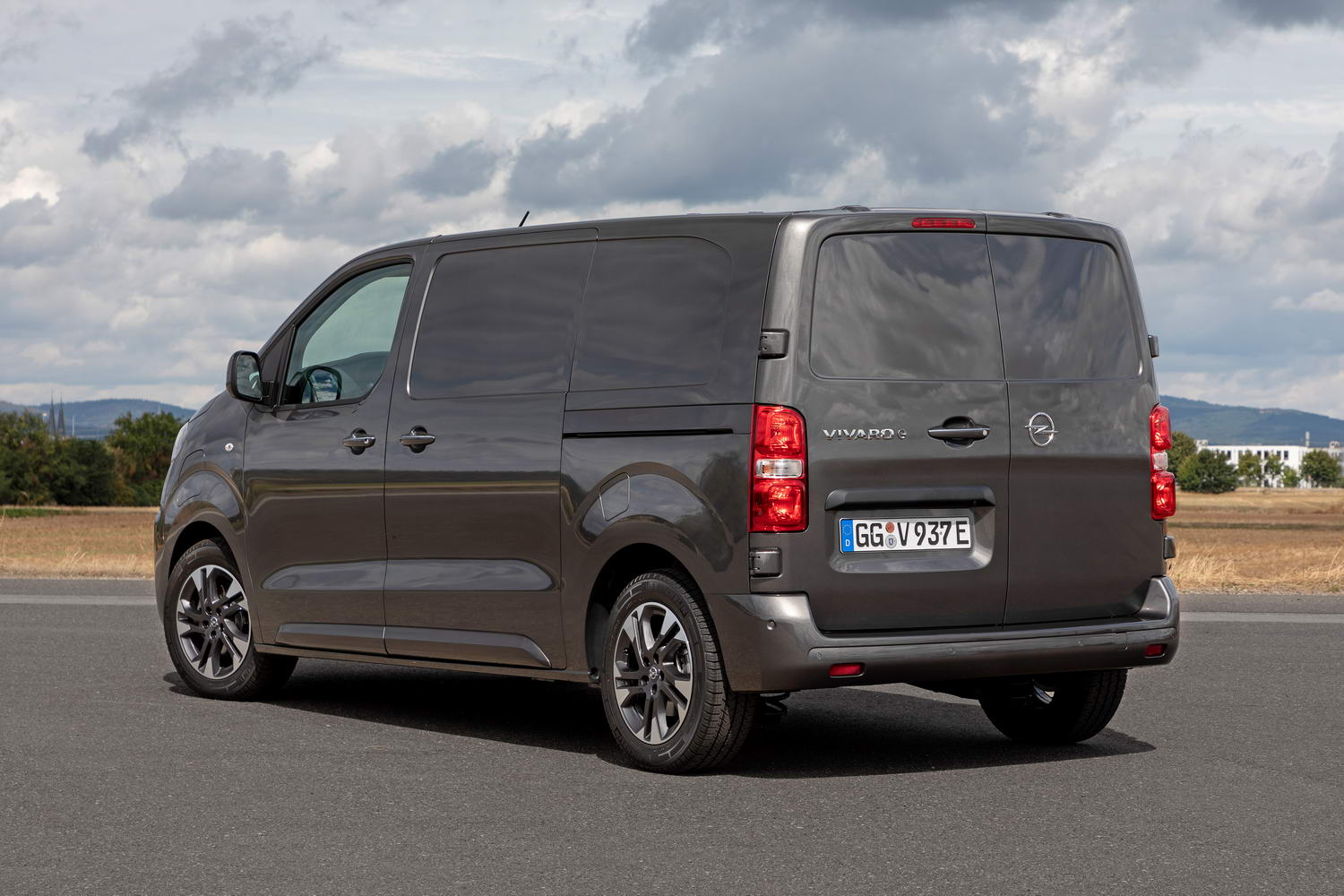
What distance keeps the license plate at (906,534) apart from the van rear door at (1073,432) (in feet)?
0.77

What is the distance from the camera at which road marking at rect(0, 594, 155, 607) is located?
15570mm

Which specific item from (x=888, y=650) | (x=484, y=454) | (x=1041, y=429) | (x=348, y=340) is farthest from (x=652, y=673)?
(x=348, y=340)

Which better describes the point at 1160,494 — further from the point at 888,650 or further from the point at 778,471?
the point at 778,471

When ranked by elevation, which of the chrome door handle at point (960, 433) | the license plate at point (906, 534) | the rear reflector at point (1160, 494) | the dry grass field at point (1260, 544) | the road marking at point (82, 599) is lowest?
the dry grass field at point (1260, 544)

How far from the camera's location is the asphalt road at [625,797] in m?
5.19

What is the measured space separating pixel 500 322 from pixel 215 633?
2635 millimetres

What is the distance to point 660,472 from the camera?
272 inches

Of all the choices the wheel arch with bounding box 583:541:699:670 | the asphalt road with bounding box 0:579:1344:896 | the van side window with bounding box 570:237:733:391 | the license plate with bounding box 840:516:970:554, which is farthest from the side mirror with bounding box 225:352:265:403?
the license plate with bounding box 840:516:970:554

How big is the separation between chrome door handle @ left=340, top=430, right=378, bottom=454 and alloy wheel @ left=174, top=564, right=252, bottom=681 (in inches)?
48.2

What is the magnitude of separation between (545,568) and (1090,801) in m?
2.41

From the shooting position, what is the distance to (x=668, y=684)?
22.7ft

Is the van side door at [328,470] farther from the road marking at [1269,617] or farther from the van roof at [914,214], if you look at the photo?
the road marking at [1269,617]

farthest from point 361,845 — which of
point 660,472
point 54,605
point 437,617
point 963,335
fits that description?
point 54,605

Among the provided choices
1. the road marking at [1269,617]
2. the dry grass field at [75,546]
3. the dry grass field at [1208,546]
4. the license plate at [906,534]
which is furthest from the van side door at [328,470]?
the dry grass field at [75,546]
